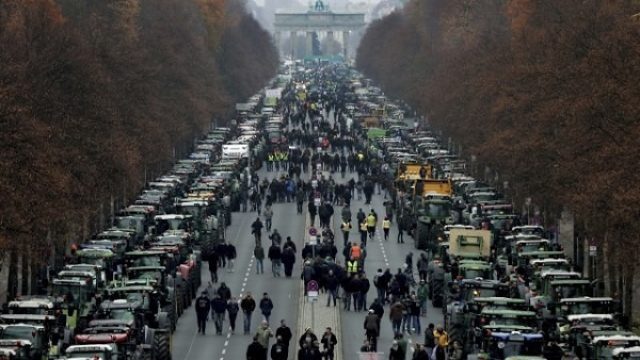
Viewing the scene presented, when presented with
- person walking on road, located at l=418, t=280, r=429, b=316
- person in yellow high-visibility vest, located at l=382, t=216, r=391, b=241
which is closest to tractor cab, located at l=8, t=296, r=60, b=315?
person walking on road, located at l=418, t=280, r=429, b=316

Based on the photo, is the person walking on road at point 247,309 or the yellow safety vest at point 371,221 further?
the yellow safety vest at point 371,221

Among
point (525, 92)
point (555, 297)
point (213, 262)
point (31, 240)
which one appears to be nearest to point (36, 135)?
point (31, 240)

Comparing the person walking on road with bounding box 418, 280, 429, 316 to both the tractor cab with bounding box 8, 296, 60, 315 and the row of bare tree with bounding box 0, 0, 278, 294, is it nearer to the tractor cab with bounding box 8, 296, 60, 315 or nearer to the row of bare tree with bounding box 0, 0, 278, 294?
the row of bare tree with bounding box 0, 0, 278, 294

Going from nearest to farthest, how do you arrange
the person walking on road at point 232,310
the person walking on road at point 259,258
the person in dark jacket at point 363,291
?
the person walking on road at point 232,310
the person in dark jacket at point 363,291
the person walking on road at point 259,258

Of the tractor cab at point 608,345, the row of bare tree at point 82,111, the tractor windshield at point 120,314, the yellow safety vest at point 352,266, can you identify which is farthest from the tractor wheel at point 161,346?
the yellow safety vest at point 352,266

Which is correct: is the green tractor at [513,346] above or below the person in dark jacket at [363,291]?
below

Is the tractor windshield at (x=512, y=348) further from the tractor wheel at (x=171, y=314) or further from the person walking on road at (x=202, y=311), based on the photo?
the person walking on road at (x=202, y=311)

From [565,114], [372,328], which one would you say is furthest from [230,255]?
[372,328]

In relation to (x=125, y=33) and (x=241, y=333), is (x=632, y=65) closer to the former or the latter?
(x=241, y=333)
